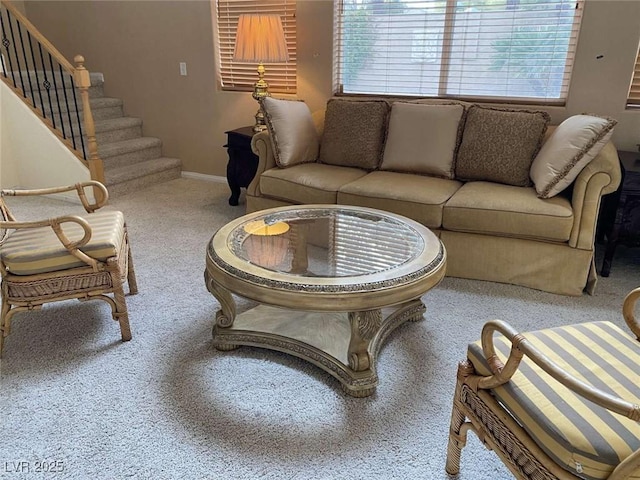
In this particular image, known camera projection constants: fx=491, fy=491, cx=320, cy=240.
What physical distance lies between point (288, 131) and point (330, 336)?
175 cm

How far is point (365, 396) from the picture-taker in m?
1.91

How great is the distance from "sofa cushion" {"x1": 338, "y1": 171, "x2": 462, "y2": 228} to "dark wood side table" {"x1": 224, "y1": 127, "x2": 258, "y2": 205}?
1.18 metres

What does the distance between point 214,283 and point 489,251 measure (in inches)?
62.4

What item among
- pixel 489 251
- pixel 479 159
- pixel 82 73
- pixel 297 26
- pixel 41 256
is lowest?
pixel 489 251

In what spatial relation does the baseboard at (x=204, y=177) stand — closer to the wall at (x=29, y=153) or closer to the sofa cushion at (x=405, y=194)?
the wall at (x=29, y=153)

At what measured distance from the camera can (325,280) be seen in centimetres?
184

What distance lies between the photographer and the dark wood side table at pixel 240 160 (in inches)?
157

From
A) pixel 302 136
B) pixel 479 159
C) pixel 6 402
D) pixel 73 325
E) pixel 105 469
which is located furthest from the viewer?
pixel 302 136

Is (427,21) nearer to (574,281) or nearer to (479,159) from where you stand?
(479,159)

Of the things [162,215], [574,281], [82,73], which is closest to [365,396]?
[574,281]

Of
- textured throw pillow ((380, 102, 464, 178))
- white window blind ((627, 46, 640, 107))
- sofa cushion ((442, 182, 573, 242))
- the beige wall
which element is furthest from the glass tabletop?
white window blind ((627, 46, 640, 107))

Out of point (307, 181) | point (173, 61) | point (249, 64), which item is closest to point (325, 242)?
Result: point (307, 181)

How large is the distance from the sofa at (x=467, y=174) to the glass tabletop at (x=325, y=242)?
52 centimetres

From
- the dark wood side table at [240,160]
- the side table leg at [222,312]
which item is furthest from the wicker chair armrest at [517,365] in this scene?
the dark wood side table at [240,160]
